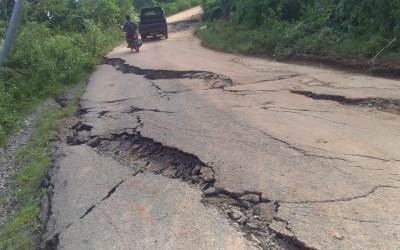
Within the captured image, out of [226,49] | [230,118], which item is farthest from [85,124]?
[226,49]

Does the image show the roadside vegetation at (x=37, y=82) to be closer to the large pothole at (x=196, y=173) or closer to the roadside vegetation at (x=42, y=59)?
the roadside vegetation at (x=42, y=59)

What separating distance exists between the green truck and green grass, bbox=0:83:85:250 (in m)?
15.3

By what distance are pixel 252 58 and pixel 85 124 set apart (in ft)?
23.8

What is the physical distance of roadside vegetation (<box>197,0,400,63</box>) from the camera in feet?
38.5

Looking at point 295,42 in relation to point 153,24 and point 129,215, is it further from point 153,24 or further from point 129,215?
point 153,24

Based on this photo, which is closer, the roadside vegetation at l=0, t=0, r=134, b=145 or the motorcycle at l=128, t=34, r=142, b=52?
the roadside vegetation at l=0, t=0, r=134, b=145

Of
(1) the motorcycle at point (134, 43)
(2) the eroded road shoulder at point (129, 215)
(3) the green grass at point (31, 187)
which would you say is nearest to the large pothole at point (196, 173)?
(2) the eroded road shoulder at point (129, 215)

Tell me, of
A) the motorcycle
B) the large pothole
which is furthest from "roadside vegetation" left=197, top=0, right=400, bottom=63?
the large pothole

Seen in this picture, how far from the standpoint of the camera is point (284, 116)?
25.5ft

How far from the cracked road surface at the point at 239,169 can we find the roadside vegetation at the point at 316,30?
173cm

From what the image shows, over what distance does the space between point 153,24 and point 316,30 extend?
12707 millimetres

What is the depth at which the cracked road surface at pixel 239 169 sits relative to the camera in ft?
14.6

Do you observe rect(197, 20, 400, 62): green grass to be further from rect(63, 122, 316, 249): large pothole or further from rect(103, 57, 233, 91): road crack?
rect(63, 122, 316, 249): large pothole

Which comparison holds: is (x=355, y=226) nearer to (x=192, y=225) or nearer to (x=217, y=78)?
(x=192, y=225)
